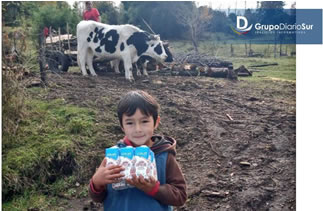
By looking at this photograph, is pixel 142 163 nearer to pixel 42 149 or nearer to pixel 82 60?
pixel 42 149

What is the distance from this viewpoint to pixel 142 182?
127 cm

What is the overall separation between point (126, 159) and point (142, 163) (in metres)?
0.07

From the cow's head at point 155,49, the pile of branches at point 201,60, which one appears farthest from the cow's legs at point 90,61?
the pile of branches at point 201,60

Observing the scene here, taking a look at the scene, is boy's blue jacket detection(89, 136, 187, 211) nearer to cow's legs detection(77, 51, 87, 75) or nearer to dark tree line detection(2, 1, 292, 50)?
dark tree line detection(2, 1, 292, 50)

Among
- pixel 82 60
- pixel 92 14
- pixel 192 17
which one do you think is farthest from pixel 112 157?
pixel 92 14

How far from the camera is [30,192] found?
2.70 m

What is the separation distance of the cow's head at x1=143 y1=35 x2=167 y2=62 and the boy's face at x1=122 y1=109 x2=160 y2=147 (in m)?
5.18

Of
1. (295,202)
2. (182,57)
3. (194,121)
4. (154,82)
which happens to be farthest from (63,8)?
(295,202)

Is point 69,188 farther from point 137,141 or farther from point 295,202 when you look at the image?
point 295,202

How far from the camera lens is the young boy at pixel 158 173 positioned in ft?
4.55

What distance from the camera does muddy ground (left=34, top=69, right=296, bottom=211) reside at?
2.83 m

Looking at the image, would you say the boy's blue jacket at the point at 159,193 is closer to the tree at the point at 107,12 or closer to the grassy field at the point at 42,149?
the grassy field at the point at 42,149

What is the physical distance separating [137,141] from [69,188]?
1664mm

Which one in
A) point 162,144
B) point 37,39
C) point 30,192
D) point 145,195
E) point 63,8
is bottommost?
point 30,192
